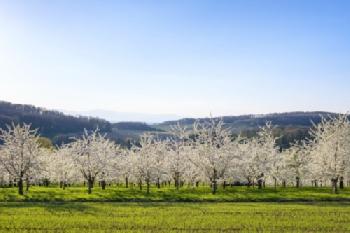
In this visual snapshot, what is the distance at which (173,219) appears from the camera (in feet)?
132

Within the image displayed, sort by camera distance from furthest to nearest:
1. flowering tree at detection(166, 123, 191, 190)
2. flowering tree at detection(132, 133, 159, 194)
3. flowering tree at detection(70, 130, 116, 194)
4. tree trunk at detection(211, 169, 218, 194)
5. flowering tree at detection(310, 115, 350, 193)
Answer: flowering tree at detection(166, 123, 191, 190)
flowering tree at detection(132, 133, 159, 194)
flowering tree at detection(70, 130, 116, 194)
flowering tree at detection(310, 115, 350, 193)
tree trunk at detection(211, 169, 218, 194)

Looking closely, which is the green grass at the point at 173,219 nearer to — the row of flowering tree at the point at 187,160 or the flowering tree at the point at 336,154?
the row of flowering tree at the point at 187,160

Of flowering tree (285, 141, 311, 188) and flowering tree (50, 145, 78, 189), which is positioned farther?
flowering tree (285, 141, 311, 188)

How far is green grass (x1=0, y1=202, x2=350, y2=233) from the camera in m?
35.1

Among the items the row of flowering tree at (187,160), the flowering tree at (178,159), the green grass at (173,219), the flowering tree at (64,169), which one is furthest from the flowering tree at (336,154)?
the flowering tree at (64,169)

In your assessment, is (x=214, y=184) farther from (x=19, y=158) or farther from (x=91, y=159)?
(x=19, y=158)

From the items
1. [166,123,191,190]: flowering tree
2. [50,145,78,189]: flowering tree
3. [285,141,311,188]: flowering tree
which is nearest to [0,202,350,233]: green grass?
[166,123,191,190]: flowering tree

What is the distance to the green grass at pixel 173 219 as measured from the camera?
35125 mm

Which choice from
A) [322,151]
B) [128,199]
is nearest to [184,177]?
[322,151]

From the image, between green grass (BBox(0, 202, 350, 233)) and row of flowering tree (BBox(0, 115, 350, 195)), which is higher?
row of flowering tree (BBox(0, 115, 350, 195))

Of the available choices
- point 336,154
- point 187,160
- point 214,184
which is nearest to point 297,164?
point 336,154

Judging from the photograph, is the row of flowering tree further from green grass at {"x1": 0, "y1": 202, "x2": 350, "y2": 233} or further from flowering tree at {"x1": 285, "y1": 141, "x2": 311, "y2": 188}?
green grass at {"x1": 0, "y1": 202, "x2": 350, "y2": 233}

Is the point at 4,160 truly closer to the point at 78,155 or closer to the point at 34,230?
the point at 78,155

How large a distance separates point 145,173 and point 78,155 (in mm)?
12790
